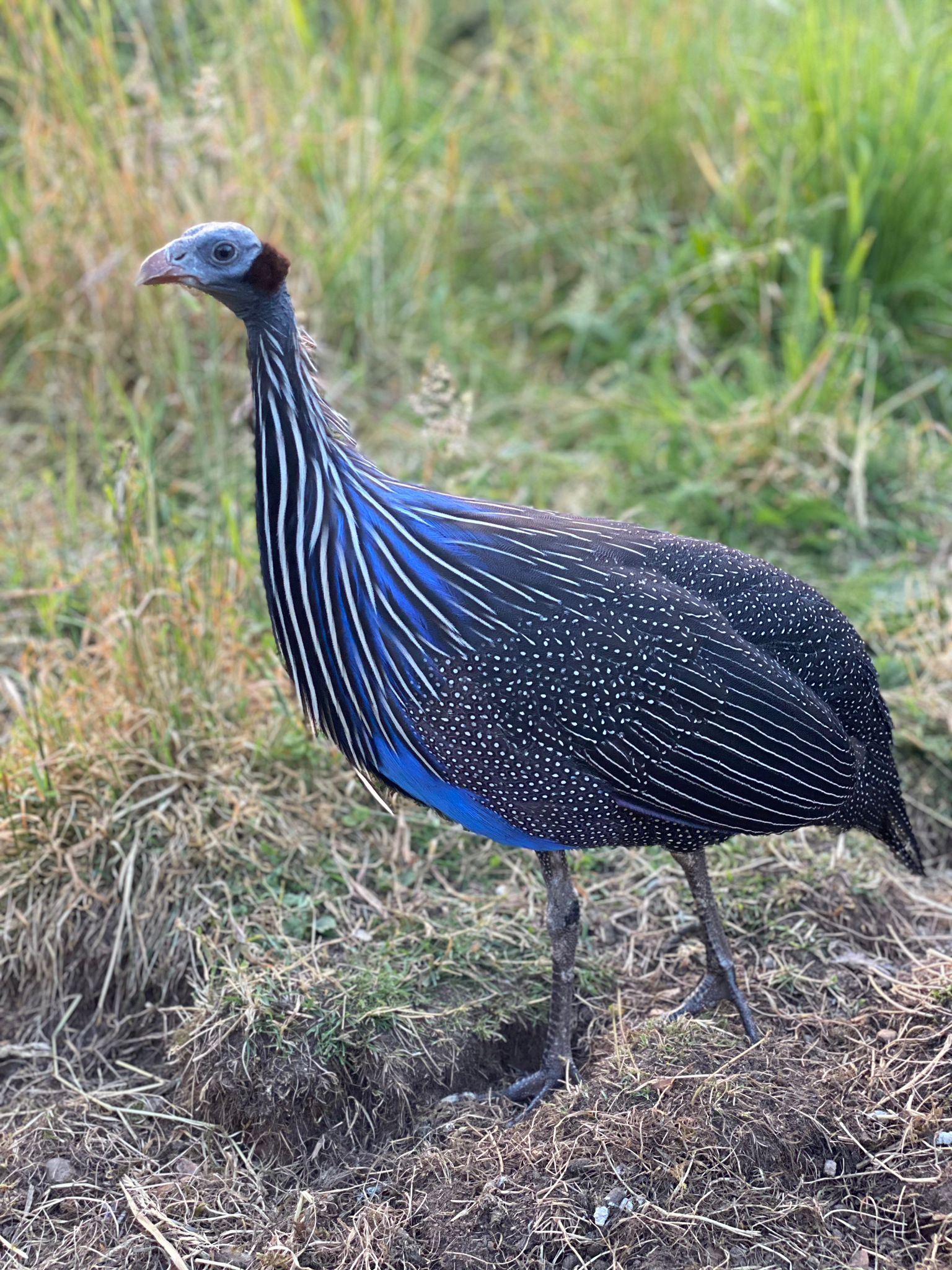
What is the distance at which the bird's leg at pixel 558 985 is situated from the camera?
2.70 meters

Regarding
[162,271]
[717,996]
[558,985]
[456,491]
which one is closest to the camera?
[162,271]

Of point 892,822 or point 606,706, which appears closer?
point 606,706

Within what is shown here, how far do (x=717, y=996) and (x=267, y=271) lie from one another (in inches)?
65.8

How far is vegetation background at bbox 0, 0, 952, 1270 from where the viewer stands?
8.36 feet

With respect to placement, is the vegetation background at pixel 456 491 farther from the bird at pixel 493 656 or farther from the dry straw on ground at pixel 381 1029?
the bird at pixel 493 656

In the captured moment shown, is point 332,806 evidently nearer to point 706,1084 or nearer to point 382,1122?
point 382,1122

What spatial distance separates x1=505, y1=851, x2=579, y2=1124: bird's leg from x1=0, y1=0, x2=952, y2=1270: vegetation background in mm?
74

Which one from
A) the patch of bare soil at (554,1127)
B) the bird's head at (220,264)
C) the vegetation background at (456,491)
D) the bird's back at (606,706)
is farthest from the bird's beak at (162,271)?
the patch of bare soil at (554,1127)

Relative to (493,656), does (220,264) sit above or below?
above

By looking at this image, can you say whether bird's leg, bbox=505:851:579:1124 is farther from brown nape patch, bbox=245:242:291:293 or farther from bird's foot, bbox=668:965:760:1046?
brown nape patch, bbox=245:242:291:293

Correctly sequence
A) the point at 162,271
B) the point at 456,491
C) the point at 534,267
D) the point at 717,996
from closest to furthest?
the point at 162,271
the point at 717,996
the point at 456,491
the point at 534,267

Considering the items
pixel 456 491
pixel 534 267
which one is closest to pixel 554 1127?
pixel 456 491

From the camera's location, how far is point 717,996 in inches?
113

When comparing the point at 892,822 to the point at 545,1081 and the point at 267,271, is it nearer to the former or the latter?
the point at 545,1081
